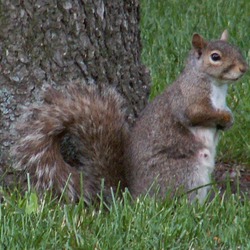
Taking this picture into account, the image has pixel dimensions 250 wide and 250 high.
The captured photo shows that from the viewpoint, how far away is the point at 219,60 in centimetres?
393

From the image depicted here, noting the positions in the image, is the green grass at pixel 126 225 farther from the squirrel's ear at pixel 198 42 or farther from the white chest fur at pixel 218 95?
the squirrel's ear at pixel 198 42

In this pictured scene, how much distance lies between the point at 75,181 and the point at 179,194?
17.1 inches

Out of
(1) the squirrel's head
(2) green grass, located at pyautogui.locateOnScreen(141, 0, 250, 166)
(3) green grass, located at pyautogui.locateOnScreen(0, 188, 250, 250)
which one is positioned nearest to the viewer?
(3) green grass, located at pyautogui.locateOnScreen(0, 188, 250, 250)

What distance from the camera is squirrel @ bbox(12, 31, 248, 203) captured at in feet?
12.6

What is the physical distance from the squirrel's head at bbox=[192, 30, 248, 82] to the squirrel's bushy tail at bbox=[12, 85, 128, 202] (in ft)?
1.32

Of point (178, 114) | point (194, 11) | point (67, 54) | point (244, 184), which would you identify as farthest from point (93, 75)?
point (194, 11)

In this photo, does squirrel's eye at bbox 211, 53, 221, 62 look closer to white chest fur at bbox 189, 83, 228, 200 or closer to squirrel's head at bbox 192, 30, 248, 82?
squirrel's head at bbox 192, 30, 248, 82

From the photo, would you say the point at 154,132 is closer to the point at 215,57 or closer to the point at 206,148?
the point at 206,148

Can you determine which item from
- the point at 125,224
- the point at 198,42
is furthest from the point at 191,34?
the point at 125,224

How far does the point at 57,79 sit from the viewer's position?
155 inches

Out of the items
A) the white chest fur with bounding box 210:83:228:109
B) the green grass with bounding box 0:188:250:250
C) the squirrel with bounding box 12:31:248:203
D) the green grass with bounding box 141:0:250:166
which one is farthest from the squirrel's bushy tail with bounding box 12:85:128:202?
the green grass with bounding box 141:0:250:166

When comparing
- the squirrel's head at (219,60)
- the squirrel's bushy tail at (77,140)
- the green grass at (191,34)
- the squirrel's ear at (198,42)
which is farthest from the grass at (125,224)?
the green grass at (191,34)

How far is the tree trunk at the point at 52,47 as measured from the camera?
12.6ft

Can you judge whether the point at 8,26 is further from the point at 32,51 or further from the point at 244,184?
the point at 244,184
